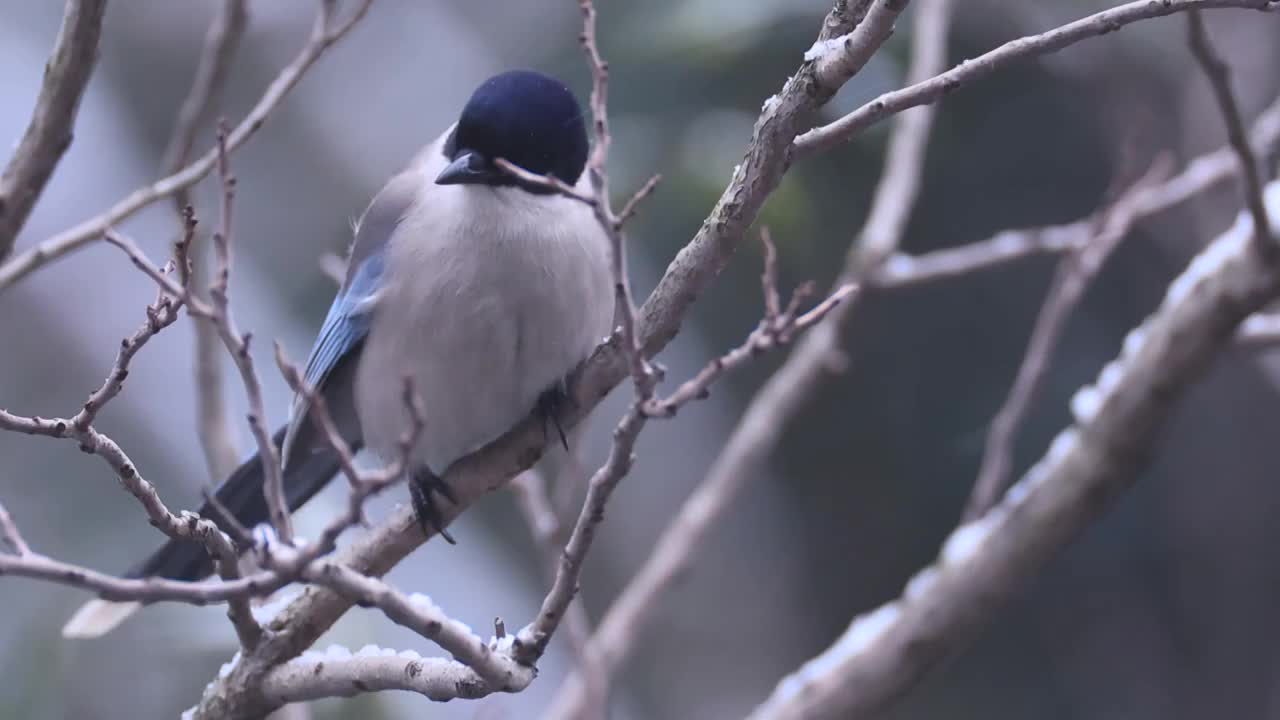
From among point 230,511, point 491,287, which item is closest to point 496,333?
point 491,287

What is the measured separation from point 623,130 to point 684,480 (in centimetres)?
205

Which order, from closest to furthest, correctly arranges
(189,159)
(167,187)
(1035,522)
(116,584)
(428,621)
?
(116,584)
(428,621)
(167,187)
(189,159)
(1035,522)

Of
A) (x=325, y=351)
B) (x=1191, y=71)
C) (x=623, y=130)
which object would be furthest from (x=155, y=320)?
(x=1191, y=71)

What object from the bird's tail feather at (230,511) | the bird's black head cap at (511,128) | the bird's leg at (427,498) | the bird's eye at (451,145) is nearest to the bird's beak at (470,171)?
the bird's black head cap at (511,128)

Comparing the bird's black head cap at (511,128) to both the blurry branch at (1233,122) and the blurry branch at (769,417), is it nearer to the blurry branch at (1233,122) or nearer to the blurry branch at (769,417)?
the blurry branch at (769,417)

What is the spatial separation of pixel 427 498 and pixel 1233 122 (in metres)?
1.77

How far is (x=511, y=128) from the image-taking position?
2.84m

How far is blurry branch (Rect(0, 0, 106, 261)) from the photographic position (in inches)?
82.0

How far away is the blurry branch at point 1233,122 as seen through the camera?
2705 millimetres

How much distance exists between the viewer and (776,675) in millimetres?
5996

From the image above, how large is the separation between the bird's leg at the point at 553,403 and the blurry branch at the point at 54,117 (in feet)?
3.58

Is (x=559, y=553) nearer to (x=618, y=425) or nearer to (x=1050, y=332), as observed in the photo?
(x=1050, y=332)

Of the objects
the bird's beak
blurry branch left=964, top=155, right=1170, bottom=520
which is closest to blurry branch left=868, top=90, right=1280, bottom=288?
blurry branch left=964, top=155, right=1170, bottom=520

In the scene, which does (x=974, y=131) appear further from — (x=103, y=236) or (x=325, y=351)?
(x=103, y=236)
